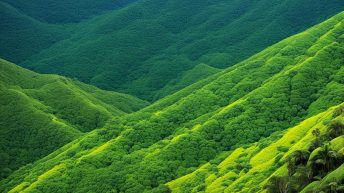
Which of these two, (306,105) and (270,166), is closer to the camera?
(270,166)

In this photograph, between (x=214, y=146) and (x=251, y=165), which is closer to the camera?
(x=251, y=165)

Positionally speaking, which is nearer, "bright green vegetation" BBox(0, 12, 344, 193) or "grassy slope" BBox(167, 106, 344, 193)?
"grassy slope" BBox(167, 106, 344, 193)

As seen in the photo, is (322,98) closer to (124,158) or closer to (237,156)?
(237,156)

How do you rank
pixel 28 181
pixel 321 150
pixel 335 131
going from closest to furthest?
pixel 321 150
pixel 335 131
pixel 28 181

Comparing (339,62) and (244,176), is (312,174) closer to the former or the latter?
(244,176)

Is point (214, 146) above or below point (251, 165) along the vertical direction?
below

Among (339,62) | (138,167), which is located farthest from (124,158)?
(339,62)

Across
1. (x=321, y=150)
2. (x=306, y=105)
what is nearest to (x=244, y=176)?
(x=321, y=150)

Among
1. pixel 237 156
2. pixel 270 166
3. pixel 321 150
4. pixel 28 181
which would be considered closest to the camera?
pixel 321 150

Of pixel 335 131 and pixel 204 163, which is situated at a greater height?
pixel 335 131

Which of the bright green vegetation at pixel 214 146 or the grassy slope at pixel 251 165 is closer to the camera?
the grassy slope at pixel 251 165

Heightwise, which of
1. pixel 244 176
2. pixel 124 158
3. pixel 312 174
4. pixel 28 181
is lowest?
pixel 28 181
